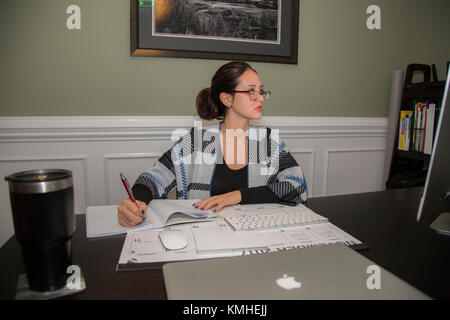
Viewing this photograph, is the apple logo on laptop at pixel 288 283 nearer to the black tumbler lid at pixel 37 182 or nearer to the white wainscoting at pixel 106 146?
the black tumbler lid at pixel 37 182

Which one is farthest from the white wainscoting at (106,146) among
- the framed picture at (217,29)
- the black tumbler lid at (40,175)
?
the black tumbler lid at (40,175)

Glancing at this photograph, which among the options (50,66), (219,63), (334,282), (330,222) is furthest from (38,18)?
(334,282)

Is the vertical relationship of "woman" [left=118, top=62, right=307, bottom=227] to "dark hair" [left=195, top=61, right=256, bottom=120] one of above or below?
below

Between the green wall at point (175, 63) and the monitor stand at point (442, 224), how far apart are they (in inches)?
55.9

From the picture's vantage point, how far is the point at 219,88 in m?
1.53

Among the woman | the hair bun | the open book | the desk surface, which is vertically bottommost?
the desk surface

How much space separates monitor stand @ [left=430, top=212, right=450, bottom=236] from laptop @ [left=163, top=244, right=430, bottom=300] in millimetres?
431

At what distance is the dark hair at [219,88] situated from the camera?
147 cm

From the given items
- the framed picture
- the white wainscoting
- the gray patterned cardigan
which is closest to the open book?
the gray patterned cardigan

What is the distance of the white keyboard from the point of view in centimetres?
87

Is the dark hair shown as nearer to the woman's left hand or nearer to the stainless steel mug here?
the woman's left hand

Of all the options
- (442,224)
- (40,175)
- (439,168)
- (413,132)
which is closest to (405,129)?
(413,132)

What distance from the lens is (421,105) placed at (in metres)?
2.27

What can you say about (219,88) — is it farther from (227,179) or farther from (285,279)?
(285,279)
